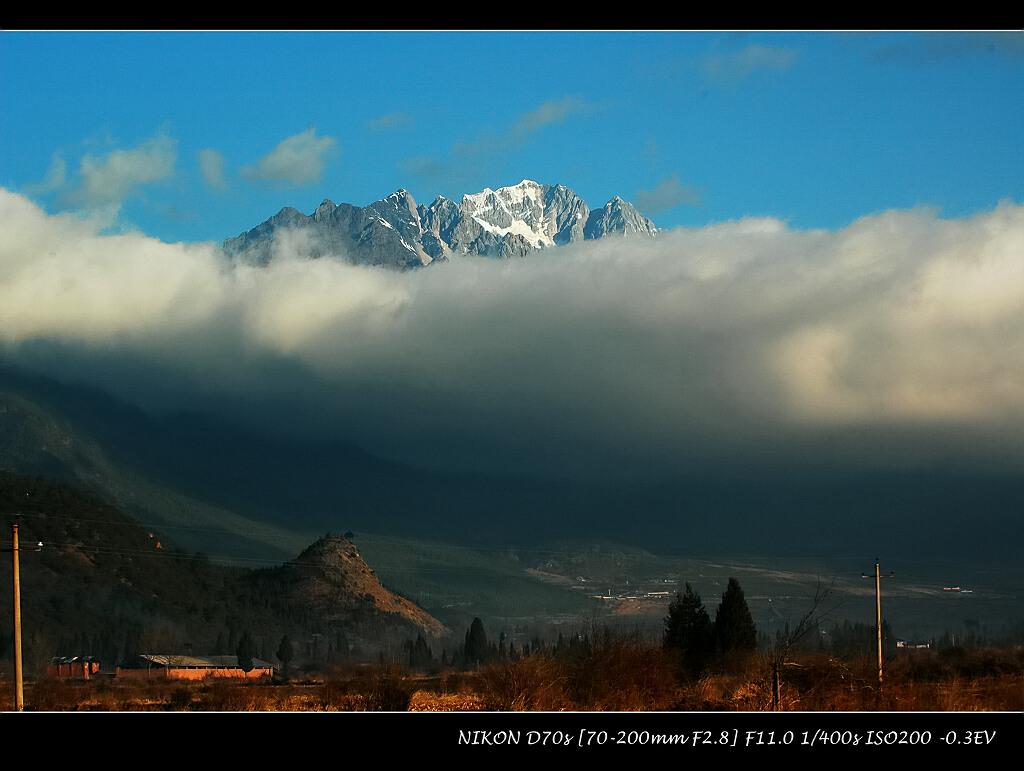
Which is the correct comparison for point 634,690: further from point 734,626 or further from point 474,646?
point 474,646

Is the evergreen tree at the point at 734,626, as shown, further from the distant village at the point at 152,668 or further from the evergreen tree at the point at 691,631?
the distant village at the point at 152,668

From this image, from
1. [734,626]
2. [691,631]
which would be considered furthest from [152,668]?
[691,631]

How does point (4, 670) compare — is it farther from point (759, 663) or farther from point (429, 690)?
point (759, 663)

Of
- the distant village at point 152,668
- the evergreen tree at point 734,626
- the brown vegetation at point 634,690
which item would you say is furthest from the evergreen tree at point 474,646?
the brown vegetation at point 634,690

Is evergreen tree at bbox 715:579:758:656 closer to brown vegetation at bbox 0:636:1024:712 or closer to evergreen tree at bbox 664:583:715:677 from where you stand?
evergreen tree at bbox 664:583:715:677
